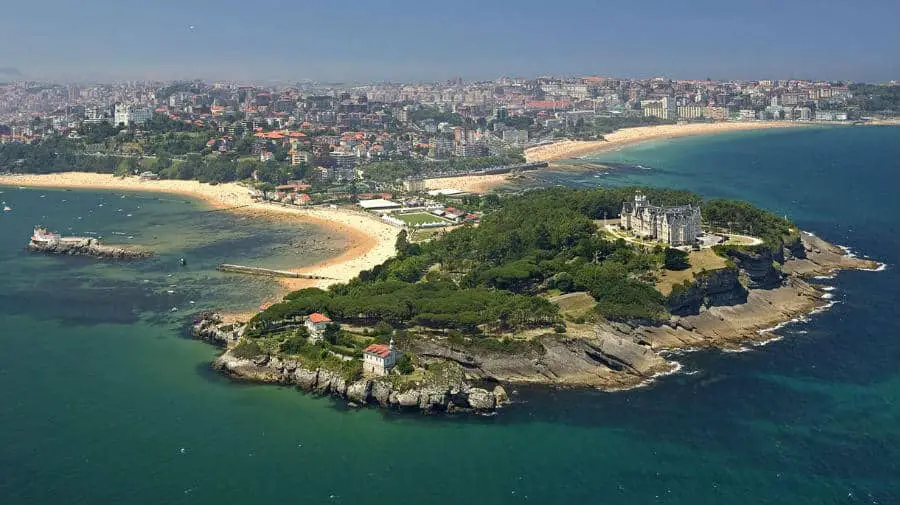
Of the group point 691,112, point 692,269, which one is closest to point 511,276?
point 692,269

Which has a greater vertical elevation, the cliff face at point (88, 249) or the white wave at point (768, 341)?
the cliff face at point (88, 249)

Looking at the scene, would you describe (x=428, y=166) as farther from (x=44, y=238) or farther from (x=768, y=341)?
(x=768, y=341)

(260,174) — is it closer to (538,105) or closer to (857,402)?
(857,402)

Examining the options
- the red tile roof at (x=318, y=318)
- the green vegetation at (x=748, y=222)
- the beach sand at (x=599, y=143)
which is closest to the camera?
the red tile roof at (x=318, y=318)

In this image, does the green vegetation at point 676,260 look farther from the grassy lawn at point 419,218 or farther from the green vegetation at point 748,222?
the grassy lawn at point 419,218

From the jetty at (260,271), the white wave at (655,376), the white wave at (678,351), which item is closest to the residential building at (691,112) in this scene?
the jetty at (260,271)

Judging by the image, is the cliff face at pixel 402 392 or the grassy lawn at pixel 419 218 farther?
the grassy lawn at pixel 419 218

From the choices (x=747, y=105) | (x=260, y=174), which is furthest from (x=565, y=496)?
(x=747, y=105)
